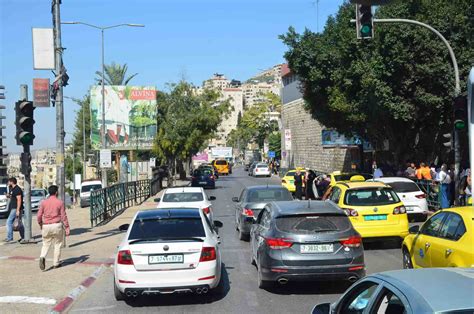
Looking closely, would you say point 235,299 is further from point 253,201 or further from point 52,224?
point 253,201

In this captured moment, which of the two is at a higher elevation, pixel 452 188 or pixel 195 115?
pixel 195 115

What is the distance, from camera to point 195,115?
2034 inches

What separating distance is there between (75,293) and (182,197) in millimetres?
8505

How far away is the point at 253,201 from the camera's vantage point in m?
16.1

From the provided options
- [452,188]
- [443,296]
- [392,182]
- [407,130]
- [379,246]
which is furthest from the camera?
[407,130]

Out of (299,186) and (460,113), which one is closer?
(460,113)

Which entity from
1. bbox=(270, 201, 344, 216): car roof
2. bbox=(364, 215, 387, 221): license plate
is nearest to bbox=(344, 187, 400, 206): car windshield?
bbox=(364, 215, 387, 221): license plate

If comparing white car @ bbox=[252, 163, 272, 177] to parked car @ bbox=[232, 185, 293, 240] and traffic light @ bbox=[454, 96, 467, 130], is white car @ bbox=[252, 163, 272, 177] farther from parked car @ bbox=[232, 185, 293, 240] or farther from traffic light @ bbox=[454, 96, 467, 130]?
traffic light @ bbox=[454, 96, 467, 130]

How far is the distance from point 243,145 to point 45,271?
151 m

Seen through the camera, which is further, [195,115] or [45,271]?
[195,115]

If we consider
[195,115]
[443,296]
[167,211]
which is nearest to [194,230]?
[167,211]

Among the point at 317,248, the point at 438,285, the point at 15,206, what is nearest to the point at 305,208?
the point at 317,248

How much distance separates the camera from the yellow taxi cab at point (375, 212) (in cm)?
1369

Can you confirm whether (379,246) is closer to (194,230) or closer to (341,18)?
(194,230)
